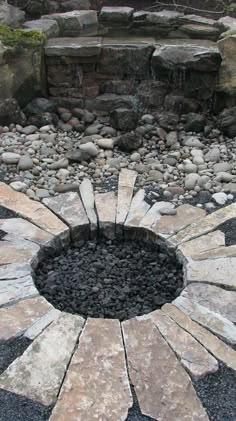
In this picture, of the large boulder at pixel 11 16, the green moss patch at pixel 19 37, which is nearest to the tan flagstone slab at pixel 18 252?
the green moss patch at pixel 19 37

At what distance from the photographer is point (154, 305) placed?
7.43 ft

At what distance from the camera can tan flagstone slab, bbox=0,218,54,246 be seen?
2566 millimetres

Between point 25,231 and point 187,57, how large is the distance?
82.4 inches

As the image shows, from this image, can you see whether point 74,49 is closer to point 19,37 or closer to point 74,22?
point 19,37

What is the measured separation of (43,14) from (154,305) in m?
3.81

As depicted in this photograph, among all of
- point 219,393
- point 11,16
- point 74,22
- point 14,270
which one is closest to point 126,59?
point 74,22

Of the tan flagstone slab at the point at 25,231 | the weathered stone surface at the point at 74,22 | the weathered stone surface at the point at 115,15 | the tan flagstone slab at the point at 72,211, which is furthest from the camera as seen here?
the weathered stone surface at the point at 115,15

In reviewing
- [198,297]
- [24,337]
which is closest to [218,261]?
[198,297]

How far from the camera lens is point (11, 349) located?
1979mm

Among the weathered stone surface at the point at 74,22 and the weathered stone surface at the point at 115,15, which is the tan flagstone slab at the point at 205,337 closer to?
the weathered stone surface at the point at 74,22

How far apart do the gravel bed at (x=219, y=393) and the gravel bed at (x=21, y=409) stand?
56 cm

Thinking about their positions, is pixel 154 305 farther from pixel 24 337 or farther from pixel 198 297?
pixel 24 337

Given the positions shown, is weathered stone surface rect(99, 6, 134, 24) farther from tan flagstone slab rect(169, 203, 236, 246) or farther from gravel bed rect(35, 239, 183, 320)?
gravel bed rect(35, 239, 183, 320)

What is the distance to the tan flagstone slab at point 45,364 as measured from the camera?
1809 millimetres
